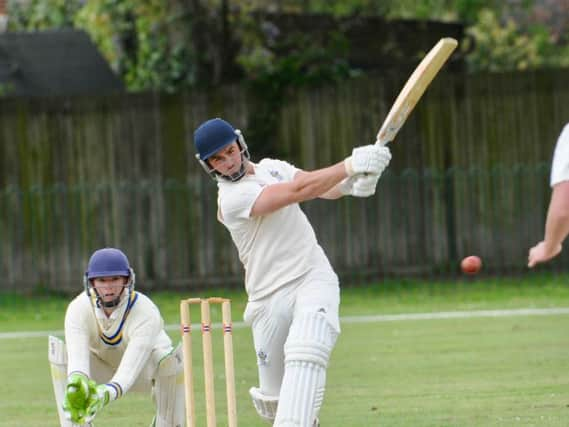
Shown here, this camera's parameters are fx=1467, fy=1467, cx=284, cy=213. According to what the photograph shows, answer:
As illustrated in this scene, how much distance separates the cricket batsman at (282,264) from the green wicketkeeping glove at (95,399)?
804 mm

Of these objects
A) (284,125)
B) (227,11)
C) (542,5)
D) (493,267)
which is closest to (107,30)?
(227,11)

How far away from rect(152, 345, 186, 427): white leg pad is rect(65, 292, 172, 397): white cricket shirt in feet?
0.28

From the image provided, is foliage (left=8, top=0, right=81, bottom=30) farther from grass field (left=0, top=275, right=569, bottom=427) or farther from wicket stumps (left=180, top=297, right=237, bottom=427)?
wicket stumps (left=180, top=297, right=237, bottom=427)

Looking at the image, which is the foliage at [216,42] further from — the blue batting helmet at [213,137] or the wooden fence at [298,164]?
the blue batting helmet at [213,137]

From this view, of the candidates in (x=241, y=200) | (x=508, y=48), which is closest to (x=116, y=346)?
(x=241, y=200)

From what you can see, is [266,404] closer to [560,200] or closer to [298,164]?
[560,200]

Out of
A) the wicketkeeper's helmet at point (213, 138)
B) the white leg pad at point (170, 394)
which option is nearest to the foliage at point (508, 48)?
the white leg pad at point (170, 394)

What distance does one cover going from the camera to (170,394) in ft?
25.2

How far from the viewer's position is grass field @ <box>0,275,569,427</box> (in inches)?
347

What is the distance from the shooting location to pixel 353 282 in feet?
57.6

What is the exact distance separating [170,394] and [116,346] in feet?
1.27

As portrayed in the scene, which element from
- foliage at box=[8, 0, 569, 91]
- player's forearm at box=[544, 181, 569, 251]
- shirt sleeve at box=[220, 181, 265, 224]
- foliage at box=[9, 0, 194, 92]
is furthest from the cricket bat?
foliage at box=[9, 0, 194, 92]

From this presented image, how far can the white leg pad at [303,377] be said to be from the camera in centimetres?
664

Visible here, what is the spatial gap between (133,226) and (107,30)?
282 cm
